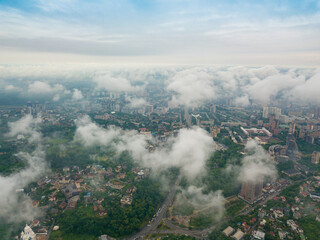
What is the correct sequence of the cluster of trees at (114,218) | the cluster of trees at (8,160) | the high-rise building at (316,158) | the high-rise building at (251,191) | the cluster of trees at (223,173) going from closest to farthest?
the cluster of trees at (114,218)
the high-rise building at (251,191)
the cluster of trees at (223,173)
the cluster of trees at (8,160)
the high-rise building at (316,158)

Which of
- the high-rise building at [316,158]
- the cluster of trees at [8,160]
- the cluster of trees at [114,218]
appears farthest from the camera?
the high-rise building at [316,158]

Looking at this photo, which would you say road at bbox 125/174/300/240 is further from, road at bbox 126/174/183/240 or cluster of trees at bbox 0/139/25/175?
cluster of trees at bbox 0/139/25/175

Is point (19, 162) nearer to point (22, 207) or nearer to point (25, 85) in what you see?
point (22, 207)

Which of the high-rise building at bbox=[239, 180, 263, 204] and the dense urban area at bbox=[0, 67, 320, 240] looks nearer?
the dense urban area at bbox=[0, 67, 320, 240]

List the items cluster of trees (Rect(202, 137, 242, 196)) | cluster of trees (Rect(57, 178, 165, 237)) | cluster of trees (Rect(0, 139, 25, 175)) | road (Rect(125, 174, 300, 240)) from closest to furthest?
road (Rect(125, 174, 300, 240)), cluster of trees (Rect(57, 178, 165, 237)), cluster of trees (Rect(202, 137, 242, 196)), cluster of trees (Rect(0, 139, 25, 175))

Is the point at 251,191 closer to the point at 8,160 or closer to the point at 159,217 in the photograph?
the point at 159,217

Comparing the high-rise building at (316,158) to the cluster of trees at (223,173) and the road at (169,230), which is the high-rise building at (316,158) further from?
the road at (169,230)

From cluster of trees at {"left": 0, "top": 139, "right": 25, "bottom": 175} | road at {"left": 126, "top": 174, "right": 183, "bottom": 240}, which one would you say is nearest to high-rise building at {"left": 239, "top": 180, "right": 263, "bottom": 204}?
road at {"left": 126, "top": 174, "right": 183, "bottom": 240}

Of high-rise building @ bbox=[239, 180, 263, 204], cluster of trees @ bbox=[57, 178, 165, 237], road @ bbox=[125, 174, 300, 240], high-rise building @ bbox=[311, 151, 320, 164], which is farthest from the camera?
high-rise building @ bbox=[311, 151, 320, 164]

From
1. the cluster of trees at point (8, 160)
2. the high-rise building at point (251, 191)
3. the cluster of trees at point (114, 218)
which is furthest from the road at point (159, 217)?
the cluster of trees at point (8, 160)
